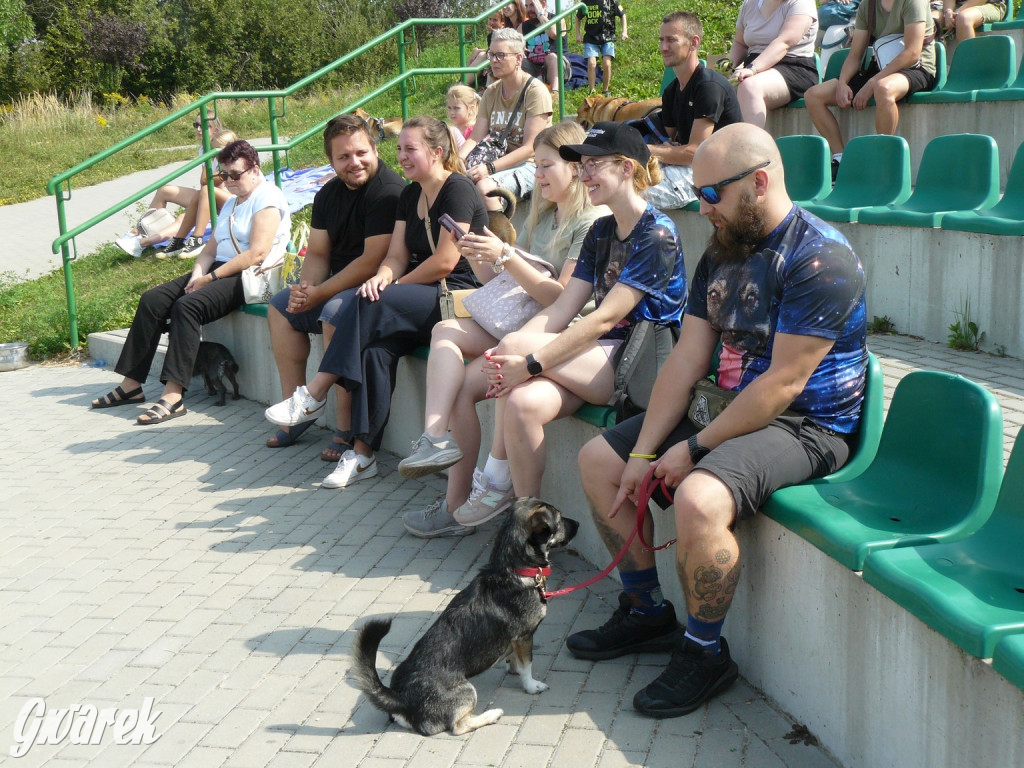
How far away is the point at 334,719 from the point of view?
358cm

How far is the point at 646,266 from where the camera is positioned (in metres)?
4.30

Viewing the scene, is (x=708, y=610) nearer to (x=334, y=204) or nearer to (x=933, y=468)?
(x=933, y=468)

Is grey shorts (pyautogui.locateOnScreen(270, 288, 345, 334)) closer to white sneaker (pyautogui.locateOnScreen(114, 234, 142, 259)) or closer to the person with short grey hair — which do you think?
the person with short grey hair

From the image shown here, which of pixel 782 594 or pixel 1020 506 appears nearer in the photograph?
pixel 1020 506

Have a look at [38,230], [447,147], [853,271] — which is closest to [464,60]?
[447,147]

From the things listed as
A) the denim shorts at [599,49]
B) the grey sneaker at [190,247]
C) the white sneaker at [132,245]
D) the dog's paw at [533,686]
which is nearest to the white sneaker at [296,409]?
the dog's paw at [533,686]

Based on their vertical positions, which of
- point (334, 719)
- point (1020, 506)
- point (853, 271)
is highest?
point (853, 271)

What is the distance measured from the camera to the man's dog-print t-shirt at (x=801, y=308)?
3.30 m

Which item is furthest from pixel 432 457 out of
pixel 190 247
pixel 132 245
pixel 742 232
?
pixel 132 245

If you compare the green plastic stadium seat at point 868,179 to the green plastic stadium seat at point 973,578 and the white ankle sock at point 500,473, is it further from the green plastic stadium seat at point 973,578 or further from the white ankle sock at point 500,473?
the green plastic stadium seat at point 973,578

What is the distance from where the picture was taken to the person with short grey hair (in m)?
8.21

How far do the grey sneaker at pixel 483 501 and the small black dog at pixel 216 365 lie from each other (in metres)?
3.38

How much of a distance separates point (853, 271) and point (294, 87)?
24.0 feet

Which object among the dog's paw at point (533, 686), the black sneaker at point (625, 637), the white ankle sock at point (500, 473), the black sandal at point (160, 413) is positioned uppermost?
the white ankle sock at point (500, 473)
